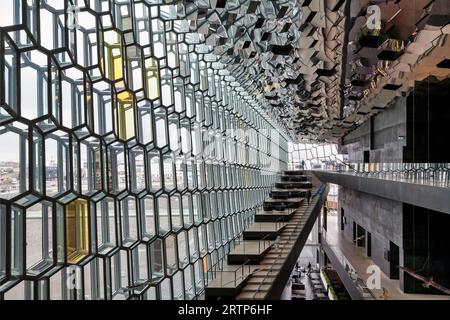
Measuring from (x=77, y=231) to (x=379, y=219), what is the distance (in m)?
17.7

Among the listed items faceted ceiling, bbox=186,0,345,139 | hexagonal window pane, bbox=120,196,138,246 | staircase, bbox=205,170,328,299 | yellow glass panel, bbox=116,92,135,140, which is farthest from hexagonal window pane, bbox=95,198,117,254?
faceted ceiling, bbox=186,0,345,139

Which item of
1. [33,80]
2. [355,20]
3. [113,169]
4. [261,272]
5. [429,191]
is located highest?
[355,20]

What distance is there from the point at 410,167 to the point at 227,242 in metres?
5.17

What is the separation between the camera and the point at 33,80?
13.5 feet

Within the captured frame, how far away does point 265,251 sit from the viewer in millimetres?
10117

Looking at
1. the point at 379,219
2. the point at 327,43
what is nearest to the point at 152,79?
the point at 327,43

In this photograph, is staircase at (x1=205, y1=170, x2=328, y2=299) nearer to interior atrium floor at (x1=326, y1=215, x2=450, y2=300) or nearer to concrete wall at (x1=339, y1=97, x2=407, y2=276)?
interior atrium floor at (x1=326, y1=215, x2=450, y2=300)

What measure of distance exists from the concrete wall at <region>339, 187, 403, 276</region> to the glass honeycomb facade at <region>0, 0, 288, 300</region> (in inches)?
384

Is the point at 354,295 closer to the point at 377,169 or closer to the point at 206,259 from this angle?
the point at 377,169

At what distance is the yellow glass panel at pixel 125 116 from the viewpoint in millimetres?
5777

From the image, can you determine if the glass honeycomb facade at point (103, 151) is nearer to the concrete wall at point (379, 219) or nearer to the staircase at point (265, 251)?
the staircase at point (265, 251)

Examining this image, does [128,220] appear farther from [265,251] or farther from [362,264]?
[362,264]

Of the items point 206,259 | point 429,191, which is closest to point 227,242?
point 206,259

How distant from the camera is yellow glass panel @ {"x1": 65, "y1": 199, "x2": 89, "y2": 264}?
15.3ft
